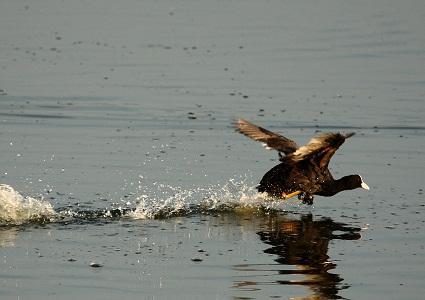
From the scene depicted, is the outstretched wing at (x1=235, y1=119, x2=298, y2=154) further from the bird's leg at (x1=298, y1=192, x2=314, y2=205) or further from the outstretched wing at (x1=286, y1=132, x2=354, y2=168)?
the bird's leg at (x1=298, y1=192, x2=314, y2=205)

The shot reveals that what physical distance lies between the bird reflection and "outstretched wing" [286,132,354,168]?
61 centimetres

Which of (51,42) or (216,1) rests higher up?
(216,1)

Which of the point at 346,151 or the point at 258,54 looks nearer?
the point at 346,151

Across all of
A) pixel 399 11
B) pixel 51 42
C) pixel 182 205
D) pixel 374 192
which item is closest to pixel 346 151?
pixel 374 192

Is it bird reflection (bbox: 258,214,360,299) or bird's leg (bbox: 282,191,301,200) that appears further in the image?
bird's leg (bbox: 282,191,301,200)

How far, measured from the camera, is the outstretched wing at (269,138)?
12.1 metres

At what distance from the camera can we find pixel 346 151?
47.5 feet

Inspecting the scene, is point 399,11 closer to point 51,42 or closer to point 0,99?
point 51,42

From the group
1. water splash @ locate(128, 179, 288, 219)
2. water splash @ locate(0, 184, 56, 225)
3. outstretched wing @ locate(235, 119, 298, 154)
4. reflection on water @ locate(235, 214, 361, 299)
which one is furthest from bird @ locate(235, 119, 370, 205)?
water splash @ locate(0, 184, 56, 225)

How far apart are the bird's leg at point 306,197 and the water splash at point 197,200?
27 cm

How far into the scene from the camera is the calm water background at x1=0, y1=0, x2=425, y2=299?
9.45 metres

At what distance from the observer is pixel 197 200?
1213 centimetres

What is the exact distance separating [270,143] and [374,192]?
125 cm

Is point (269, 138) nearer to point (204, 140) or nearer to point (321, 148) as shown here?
point (321, 148)
